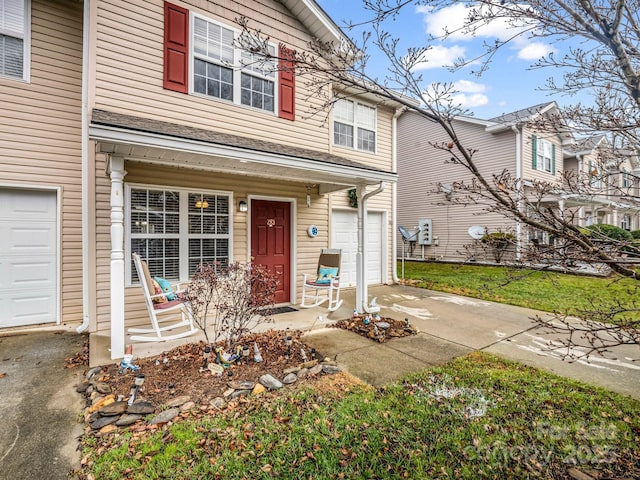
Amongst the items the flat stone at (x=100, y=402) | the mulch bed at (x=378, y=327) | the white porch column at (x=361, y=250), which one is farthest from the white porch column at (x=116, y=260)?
the white porch column at (x=361, y=250)

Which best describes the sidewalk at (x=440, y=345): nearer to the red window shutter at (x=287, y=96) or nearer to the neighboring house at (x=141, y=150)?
the neighboring house at (x=141, y=150)

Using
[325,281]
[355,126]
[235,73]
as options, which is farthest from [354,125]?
[325,281]

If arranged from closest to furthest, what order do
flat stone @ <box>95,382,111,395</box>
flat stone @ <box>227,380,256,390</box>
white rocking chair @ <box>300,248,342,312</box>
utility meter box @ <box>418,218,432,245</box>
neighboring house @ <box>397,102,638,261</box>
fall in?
flat stone @ <box>95,382,111,395</box> < flat stone @ <box>227,380,256,390</box> < white rocking chair @ <box>300,248,342,312</box> < neighboring house @ <box>397,102,638,261</box> < utility meter box @ <box>418,218,432,245</box>

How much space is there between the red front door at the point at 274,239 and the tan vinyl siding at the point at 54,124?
2.95m

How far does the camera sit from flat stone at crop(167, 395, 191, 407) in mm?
2805

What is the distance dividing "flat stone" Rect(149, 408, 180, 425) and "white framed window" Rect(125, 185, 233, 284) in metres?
2.90

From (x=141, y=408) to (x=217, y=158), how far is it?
3.05m

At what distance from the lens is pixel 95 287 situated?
15.2 feet

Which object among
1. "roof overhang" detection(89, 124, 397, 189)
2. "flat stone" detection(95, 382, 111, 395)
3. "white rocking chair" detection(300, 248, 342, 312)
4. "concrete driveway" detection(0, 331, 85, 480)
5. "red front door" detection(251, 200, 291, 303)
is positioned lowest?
"concrete driveway" detection(0, 331, 85, 480)

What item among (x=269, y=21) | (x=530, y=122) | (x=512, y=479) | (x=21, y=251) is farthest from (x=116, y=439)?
(x=269, y=21)

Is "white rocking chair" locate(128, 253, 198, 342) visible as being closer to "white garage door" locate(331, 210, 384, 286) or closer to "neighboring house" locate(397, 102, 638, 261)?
"white garage door" locate(331, 210, 384, 286)

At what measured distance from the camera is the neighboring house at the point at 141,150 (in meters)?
4.59

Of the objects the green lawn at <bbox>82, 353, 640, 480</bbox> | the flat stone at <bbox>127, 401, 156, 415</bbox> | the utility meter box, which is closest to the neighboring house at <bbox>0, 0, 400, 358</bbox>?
the flat stone at <bbox>127, 401, 156, 415</bbox>

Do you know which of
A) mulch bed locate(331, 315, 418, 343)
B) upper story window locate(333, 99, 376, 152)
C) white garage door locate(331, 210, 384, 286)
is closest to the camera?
mulch bed locate(331, 315, 418, 343)
